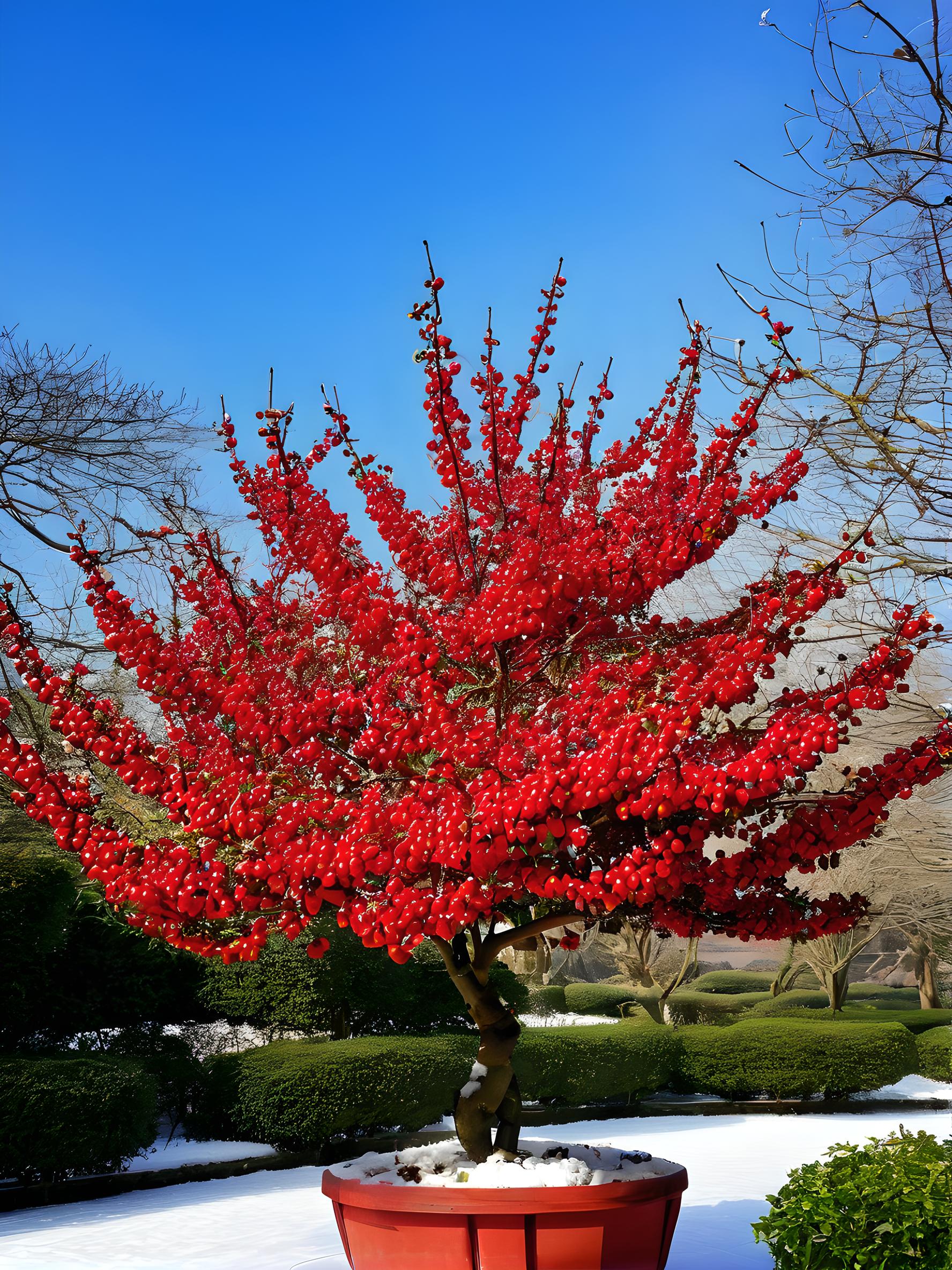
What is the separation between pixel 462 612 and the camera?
15.3 feet

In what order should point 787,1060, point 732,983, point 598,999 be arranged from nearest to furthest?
point 787,1060
point 598,999
point 732,983

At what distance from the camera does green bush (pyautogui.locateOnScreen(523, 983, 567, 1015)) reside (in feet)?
54.0

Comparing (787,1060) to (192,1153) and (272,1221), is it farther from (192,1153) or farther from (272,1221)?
(272,1221)

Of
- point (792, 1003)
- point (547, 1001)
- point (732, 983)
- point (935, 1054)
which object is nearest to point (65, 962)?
point (547, 1001)

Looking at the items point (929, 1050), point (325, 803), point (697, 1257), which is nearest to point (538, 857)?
point (325, 803)

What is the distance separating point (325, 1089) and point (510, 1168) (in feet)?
15.8

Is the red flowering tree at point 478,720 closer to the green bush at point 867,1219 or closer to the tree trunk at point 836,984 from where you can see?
the green bush at point 867,1219

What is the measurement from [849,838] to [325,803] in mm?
2163

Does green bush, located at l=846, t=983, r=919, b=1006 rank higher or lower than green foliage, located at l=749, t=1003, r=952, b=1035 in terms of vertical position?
lower

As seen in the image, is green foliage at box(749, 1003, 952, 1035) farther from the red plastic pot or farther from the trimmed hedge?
the red plastic pot

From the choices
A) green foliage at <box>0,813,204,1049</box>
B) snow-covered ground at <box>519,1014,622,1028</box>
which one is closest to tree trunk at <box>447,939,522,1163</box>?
green foliage at <box>0,813,204,1049</box>

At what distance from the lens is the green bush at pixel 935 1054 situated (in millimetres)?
14914

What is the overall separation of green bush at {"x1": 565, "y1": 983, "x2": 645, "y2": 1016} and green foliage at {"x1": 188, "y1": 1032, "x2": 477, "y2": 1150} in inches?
334

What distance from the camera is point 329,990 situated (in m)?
10.2
